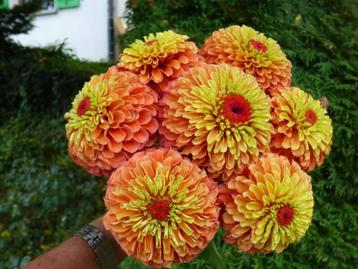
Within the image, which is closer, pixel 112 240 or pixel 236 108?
pixel 236 108

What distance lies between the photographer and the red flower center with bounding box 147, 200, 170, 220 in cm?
83

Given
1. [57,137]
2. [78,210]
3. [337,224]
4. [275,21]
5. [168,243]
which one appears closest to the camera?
[168,243]

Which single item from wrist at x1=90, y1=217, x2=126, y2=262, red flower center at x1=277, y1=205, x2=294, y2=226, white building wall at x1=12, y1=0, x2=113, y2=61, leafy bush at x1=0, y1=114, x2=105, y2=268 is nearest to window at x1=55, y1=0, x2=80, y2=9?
white building wall at x1=12, y1=0, x2=113, y2=61

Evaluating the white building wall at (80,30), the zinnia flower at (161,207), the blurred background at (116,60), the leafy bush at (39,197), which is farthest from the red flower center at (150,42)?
the white building wall at (80,30)

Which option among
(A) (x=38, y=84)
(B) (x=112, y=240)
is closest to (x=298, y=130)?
(B) (x=112, y=240)

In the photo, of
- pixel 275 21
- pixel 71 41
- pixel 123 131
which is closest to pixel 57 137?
pixel 275 21

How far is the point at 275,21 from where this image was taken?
1.98 metres

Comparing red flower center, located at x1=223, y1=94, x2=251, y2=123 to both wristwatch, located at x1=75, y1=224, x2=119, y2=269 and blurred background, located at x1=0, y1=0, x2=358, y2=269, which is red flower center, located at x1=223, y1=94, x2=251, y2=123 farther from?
blurred background, located at x1=0, y1=0, x2=358, y2=269

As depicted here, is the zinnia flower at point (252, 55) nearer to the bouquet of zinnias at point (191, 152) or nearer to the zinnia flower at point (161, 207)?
the bouquet of zinnias at point (191, 152)

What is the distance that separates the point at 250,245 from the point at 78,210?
2.86 metres

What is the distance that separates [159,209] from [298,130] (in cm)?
30

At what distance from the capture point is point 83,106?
96 centimetres

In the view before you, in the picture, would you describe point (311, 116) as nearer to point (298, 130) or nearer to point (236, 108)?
point (298, 130)

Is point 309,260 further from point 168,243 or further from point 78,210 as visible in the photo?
point 78,210
